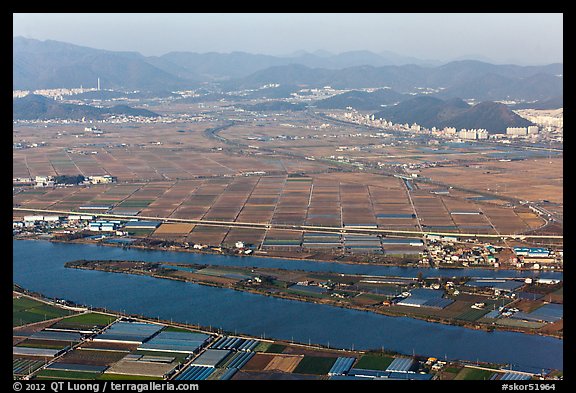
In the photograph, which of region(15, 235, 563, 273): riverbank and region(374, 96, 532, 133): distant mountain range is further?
region(374, 96, 532, 133): distant mountain range

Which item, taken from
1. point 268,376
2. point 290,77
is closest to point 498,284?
point 268,376

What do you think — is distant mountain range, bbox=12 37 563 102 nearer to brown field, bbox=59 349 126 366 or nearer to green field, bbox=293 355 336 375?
green field, bbox=293 355 336 375

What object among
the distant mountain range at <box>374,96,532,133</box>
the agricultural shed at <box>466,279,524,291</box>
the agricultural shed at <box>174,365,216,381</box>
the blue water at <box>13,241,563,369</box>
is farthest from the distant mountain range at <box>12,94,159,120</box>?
the agricultural shed at <box>174,365,216,381</box>

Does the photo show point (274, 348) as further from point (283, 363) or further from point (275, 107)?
point (275, 107)

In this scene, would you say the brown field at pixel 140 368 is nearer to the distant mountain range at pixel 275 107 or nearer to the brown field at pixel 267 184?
the brown field at pixel 267 184

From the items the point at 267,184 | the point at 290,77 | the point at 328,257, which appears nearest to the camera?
the point at 328,257

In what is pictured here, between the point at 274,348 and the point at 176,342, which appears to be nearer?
the point at 274,348
